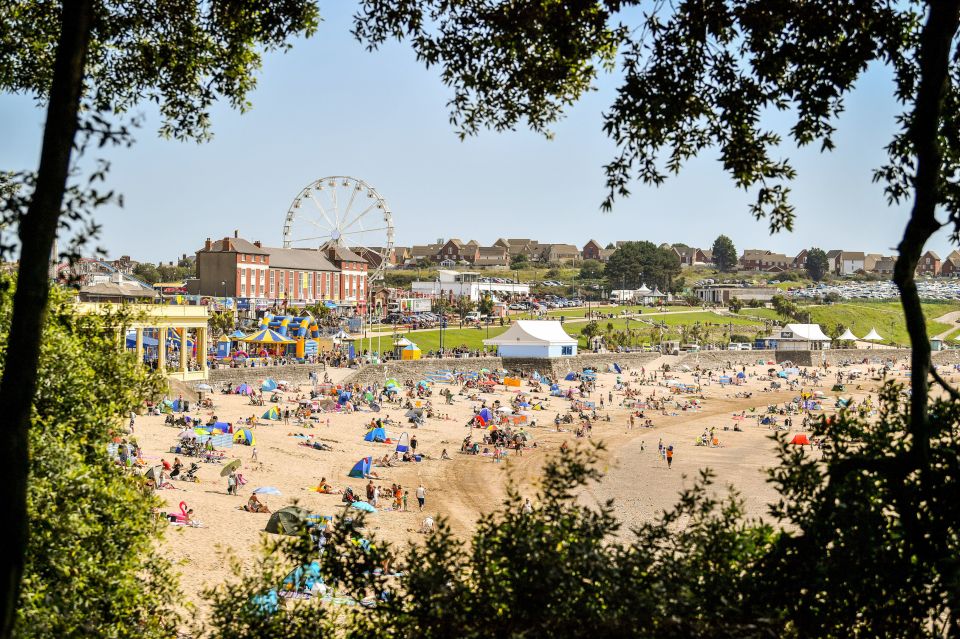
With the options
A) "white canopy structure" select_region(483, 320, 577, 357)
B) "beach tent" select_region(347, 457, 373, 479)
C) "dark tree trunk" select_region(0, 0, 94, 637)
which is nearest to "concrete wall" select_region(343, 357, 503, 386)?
"white canopy structure" select_region(483, 320, 577, 357)

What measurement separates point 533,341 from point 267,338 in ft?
62.8

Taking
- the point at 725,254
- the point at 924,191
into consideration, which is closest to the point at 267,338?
the point at 924,191

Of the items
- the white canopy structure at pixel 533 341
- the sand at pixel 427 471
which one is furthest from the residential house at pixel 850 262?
the sand at pixel 427 471

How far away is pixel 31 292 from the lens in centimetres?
466

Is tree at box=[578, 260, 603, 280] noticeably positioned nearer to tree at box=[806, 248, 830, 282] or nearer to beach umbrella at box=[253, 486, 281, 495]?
tree at box=[806, 248, 830, 282]

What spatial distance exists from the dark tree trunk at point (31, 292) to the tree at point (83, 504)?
79.5 inches

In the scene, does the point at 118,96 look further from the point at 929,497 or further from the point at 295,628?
the point at 929,497

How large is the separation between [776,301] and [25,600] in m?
115

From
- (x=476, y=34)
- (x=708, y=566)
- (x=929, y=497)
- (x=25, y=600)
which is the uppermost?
(x=476, y=34)

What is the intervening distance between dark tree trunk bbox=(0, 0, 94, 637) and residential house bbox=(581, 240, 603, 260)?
17097 centimetres

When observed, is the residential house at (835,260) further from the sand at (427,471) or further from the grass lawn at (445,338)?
the sand at (427,471)

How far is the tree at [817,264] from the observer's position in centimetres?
17338

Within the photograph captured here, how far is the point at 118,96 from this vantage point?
26.3ft

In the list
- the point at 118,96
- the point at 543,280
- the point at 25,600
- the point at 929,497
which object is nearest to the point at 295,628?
the point at 25,600
